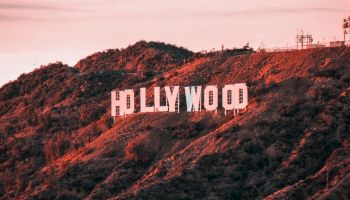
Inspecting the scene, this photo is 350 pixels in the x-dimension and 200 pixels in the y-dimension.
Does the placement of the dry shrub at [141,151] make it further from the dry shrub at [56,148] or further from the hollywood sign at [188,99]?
the dry shrub at [56,148]

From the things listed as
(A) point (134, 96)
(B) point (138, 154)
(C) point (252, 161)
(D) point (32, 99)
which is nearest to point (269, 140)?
(C) point (252, 161)

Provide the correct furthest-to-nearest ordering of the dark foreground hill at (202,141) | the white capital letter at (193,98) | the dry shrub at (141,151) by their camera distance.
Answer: the white capital letter at (193,98), the dry shrub at (141,151), the dark foreground hill at (202,141)

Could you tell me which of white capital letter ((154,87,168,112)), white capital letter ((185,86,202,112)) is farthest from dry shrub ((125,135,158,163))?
white capital letter ((154,87,168,112))

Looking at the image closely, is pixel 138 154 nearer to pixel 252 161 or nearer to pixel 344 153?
pixel 252 161

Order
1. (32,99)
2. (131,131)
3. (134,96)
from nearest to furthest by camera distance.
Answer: (131,131) < (134,96) < (32,99)

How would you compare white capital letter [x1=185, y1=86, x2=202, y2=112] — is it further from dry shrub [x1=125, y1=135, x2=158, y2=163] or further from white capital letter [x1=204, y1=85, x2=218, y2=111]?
dry shrub [x1=125, y1=135, x2=158, y2=163]

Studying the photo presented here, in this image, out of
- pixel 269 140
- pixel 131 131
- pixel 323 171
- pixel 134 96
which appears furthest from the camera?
pixel 134 96

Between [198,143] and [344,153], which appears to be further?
[198,143]

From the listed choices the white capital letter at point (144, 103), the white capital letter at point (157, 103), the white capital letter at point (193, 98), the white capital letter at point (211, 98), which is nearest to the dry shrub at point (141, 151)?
the white capital letter at point (193, 98)
